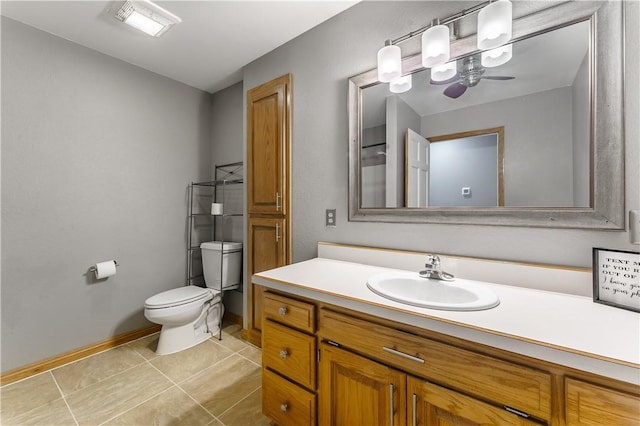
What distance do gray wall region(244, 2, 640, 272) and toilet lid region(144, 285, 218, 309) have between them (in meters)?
0.94

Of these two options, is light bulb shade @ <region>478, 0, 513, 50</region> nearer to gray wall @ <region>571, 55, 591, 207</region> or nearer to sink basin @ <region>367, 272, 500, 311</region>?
gray wall @ <region>571, 55, 591, 207</region>

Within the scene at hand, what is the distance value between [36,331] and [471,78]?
122 inches

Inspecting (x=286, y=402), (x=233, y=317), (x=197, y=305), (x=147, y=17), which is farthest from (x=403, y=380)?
(x=147, y=17)

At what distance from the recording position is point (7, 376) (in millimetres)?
1656

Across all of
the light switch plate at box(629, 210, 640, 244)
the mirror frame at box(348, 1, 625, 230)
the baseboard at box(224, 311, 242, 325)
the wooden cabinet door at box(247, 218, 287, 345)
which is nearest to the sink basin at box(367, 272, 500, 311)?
the mirror frame at box(348, 1, 625, 230)

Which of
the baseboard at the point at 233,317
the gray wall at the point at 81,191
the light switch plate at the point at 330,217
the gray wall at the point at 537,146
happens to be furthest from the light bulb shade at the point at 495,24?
the baseboard at the point at 233,317

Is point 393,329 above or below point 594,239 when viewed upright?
below

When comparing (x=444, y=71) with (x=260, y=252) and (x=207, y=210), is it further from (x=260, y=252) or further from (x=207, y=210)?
(x=207, y=210)

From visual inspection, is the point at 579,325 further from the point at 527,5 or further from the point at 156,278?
the point at 156,278

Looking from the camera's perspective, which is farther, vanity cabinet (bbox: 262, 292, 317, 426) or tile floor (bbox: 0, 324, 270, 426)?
tile floor (bbox: 0, 324, 270, 426)

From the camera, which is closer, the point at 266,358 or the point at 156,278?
the point at 266,358

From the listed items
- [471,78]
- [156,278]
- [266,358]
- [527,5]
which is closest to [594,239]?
[471,78]

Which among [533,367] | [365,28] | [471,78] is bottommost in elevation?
[533,367]

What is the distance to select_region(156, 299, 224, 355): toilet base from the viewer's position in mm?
2016
